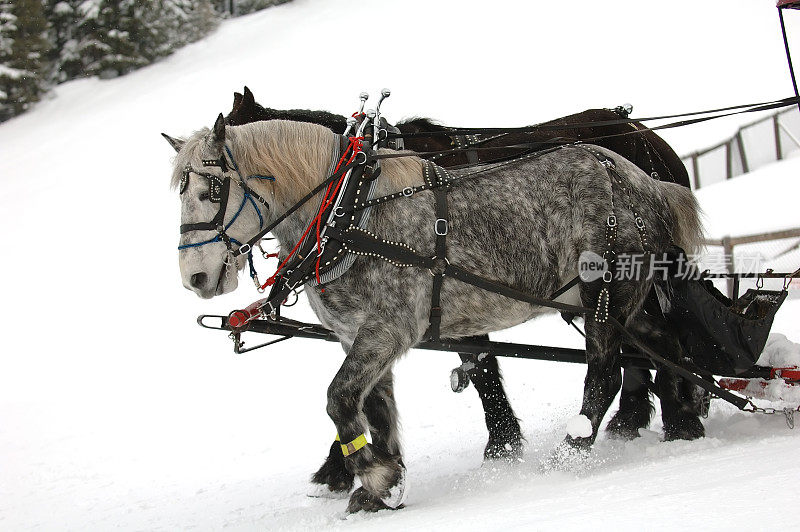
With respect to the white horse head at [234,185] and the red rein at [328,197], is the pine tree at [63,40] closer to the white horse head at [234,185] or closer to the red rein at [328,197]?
the white horse head at [234,185]

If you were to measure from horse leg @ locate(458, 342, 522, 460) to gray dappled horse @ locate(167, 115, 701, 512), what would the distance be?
0.85m

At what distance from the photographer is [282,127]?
434cm

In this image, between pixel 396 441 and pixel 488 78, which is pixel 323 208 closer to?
pixel 396 441

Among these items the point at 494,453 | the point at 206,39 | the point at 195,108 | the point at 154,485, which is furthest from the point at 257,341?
the point at 206,39

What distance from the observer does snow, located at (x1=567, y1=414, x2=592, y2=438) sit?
14.4 feet

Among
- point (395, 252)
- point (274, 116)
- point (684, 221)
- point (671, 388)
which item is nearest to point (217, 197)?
point (395, 252)

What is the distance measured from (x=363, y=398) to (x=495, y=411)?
1.69m

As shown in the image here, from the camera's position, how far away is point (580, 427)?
14.4ft

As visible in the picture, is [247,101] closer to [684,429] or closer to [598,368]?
[598,368]

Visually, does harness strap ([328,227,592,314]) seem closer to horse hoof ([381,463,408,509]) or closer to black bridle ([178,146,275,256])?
black bridle ([178,146,275,256])

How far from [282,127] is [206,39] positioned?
1262 inches

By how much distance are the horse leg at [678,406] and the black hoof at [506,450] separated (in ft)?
→ 3.32

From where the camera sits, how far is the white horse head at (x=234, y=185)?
402 centimetres

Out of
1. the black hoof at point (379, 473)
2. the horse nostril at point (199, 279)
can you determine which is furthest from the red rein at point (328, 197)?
the black hoof at point (379, 473)
